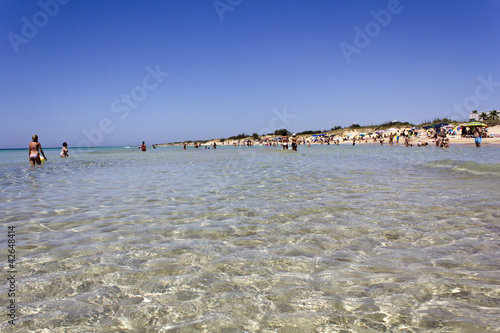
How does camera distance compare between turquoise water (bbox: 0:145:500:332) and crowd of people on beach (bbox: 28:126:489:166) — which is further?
crowd of people on beach (bbox: 28:126:489:166)

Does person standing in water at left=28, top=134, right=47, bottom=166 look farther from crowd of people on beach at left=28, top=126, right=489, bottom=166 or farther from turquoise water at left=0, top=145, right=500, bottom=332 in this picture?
turquoise water at left=0, top=145, right=500, bottom=332

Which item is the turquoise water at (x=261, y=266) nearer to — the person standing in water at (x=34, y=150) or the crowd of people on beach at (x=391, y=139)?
the person standing in water at (x=34, y=150)

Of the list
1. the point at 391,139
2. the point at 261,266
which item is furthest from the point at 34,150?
the point at 391,139

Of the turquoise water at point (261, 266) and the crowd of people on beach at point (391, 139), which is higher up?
the crowd of people on beach at point (391, 139)

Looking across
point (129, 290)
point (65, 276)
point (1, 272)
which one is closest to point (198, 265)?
point (129, 290)

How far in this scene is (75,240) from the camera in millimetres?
4176

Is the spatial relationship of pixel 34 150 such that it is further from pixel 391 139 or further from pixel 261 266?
pixel 391 139

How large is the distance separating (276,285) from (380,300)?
2.99 feet

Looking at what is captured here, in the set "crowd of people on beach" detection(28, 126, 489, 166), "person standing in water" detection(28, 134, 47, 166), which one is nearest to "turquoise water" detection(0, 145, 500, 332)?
"person standing in water" detection(28, 134, 47, 166)

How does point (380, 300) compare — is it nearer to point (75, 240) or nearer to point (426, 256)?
point (426, 256)

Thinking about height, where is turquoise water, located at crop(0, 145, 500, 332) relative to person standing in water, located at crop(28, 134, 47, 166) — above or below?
below

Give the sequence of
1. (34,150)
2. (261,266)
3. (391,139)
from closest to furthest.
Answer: (261,266) → (34,150) → (391,139)

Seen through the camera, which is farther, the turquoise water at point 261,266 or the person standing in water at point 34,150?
the person standing in water at point 34,150

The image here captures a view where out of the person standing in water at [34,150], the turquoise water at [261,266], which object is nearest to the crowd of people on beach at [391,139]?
the person standing in water at [34,150]
